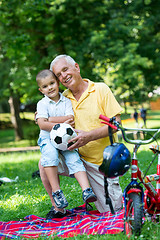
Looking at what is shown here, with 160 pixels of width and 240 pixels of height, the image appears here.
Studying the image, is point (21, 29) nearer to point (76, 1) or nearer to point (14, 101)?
point (76, 1)

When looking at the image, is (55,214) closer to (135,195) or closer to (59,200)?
(59,200)

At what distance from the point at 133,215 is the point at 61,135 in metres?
1.09

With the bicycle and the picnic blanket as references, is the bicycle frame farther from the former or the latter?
the picnic blanket

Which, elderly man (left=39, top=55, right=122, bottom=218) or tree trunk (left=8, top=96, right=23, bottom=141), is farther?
tree trunk (left=8, top=96, right=23, bottom=141)

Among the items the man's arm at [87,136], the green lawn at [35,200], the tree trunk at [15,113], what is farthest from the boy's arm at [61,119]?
the tree trunk at [15,113]

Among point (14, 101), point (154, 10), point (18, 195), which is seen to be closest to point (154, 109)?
point (14, 101)

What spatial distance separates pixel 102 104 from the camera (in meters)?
3.86

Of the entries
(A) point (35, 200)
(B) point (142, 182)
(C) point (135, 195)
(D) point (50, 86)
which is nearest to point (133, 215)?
(C) point (135, 195)

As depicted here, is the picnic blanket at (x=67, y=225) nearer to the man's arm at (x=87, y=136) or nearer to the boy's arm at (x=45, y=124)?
the man's arm at (x=87, y=136)

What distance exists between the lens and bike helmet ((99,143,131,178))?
2854 mm

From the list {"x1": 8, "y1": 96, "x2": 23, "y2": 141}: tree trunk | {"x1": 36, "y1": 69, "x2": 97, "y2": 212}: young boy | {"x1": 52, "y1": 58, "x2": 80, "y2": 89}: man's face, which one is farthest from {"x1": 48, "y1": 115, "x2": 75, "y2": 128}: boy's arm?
{"x1": 8, "y1": 96, "x2": 23, "y2": 141}: tree trunk

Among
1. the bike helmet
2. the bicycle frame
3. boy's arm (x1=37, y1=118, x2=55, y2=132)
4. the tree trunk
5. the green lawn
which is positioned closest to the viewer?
the bike helmet

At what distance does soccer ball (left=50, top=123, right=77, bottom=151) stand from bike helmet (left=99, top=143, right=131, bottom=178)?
0.78 m

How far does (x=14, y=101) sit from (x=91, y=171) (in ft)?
50.3
